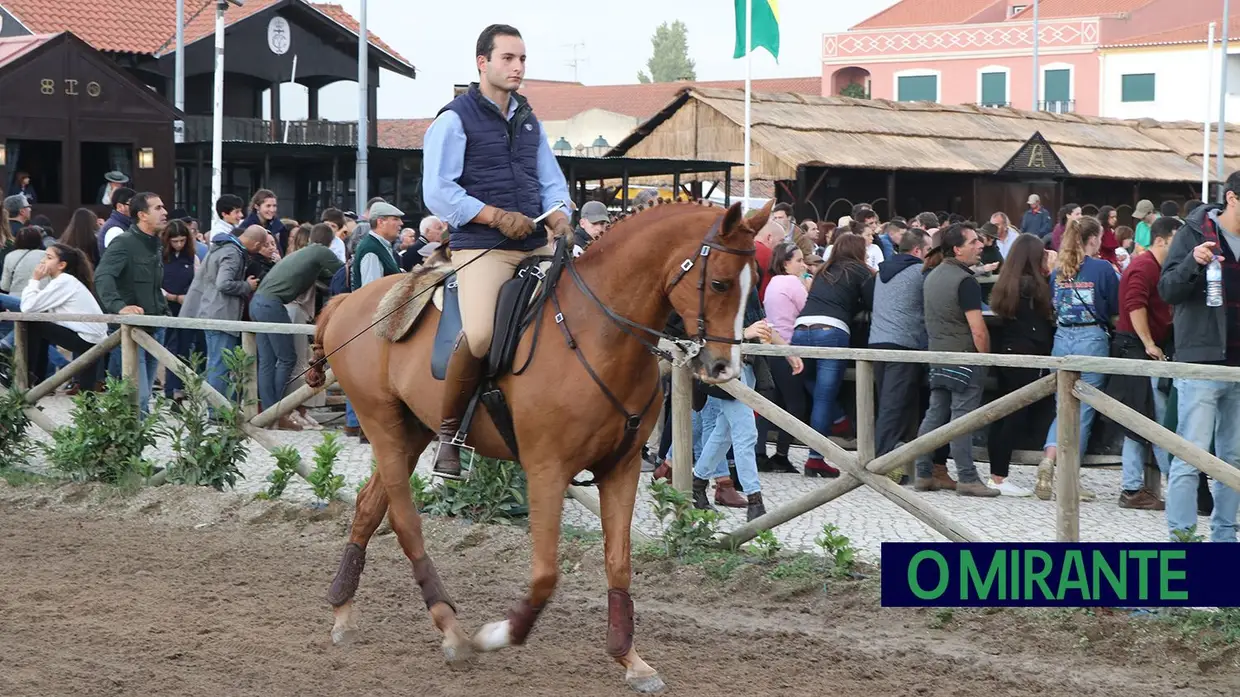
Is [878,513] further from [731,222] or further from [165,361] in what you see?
[165,361]

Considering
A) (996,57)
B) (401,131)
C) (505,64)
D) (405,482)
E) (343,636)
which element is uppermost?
(996,57)

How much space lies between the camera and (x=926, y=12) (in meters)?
85.7

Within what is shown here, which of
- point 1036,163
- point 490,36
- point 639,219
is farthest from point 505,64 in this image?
point 1036,163

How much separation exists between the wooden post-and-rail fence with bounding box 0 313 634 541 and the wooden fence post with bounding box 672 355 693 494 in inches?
26.6

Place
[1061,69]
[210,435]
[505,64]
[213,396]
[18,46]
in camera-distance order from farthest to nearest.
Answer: [1061,69]
[18,46]
[210,435]
[213,396]
[505,64]

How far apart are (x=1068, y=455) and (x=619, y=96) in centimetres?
8980

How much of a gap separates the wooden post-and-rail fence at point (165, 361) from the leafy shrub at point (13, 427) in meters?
0.08

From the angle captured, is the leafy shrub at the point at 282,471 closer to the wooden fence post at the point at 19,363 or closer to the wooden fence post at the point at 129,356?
the wooden fence post at the point at 129,356

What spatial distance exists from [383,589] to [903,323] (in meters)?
5.10

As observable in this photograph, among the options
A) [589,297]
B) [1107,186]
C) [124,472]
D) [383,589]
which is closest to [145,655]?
[383,589]

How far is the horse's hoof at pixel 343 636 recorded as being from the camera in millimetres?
6840

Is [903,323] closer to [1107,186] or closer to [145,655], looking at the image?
[145,655]

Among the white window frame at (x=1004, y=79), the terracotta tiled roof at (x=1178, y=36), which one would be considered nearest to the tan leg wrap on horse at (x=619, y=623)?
the terracotta tiled roof at (x=1178, y=36)

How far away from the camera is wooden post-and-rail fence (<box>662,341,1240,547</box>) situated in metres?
6.70
